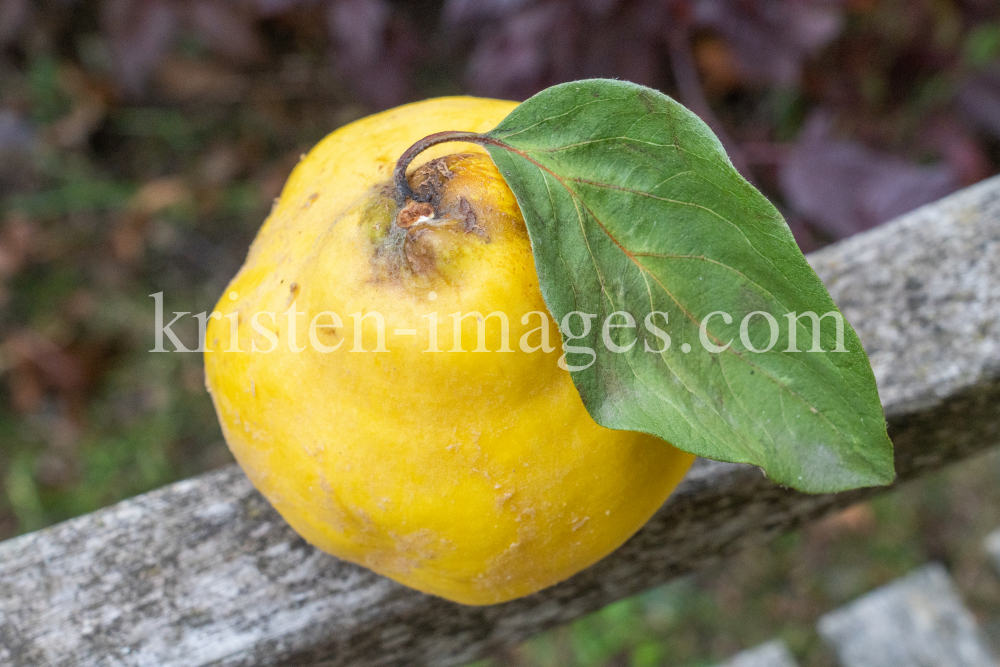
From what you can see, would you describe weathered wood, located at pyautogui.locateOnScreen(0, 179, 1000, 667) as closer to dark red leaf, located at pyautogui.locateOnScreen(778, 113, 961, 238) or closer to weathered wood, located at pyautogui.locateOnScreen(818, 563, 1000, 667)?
dark red leaf, located at pyautogui.locateOnScreen(778, 113, 961, 238)

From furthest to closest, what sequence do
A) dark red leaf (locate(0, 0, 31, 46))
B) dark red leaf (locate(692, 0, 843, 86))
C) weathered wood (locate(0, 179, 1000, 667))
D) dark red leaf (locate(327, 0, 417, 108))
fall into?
1. dark red leaf (locate(0, 0, 31, 46))
2. dark red leaf (locate(327, 0, 417, 108))
3. dark red leaf (locate(692, 0, 843, 86))
4. weathered wood (locate(0, 179, 1000, 667))

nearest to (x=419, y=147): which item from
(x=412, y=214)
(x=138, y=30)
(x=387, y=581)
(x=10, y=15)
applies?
(x=412, y=214)

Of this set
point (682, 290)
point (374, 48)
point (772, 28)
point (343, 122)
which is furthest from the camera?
point (343, 122)

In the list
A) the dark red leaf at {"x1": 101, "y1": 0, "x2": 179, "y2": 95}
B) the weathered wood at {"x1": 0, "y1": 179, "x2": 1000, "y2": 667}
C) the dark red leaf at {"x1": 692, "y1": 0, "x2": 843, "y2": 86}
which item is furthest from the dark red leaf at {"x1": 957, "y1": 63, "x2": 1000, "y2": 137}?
the dark red leaf at {"x1": 101, "y1": 0, "x2": 179, "y2": 95}

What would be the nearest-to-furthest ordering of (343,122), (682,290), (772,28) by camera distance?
1. (682,290)
2. (772,28)
3. (343,122)

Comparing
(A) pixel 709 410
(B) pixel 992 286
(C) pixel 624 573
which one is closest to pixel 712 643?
(C) pixel 624 573

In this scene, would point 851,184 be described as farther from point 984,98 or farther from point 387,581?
point 387,581
